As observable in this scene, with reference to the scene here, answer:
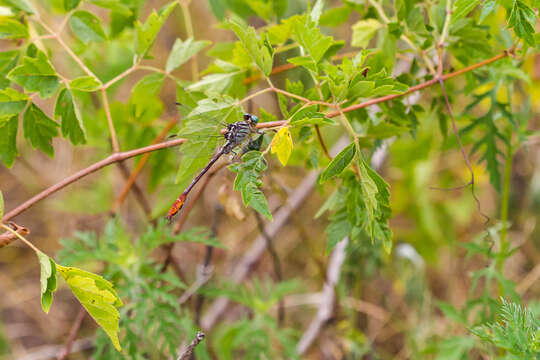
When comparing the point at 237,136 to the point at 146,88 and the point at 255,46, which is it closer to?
the point at 255,46

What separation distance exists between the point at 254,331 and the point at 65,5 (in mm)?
1216

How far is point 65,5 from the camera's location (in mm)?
1324

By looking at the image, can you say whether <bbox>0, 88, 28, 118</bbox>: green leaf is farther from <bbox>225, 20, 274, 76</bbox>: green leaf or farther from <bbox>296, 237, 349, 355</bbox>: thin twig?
<bbox>296, 237, 349, 355</bbox>: thin twig

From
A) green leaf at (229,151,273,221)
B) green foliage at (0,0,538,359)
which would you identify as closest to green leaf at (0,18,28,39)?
green foliage at (0,0,538,359)

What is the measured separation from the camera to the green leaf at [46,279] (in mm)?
885

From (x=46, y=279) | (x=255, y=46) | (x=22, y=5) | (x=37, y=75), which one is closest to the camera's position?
(x=46, y=279)

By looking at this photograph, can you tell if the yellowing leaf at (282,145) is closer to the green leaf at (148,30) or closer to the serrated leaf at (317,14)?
the serrated leaf at (317,14)

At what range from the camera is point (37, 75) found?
43.8 inches

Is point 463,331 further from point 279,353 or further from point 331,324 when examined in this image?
point 279,353

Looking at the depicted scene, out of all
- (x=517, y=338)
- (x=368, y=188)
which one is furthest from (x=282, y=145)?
(x=517, y=338)

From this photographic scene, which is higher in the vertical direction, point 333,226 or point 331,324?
point 333,226

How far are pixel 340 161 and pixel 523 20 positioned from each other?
455 millimetres

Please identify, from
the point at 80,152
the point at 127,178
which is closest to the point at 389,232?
the point at 127,178

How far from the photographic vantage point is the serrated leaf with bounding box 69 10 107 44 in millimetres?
1324
